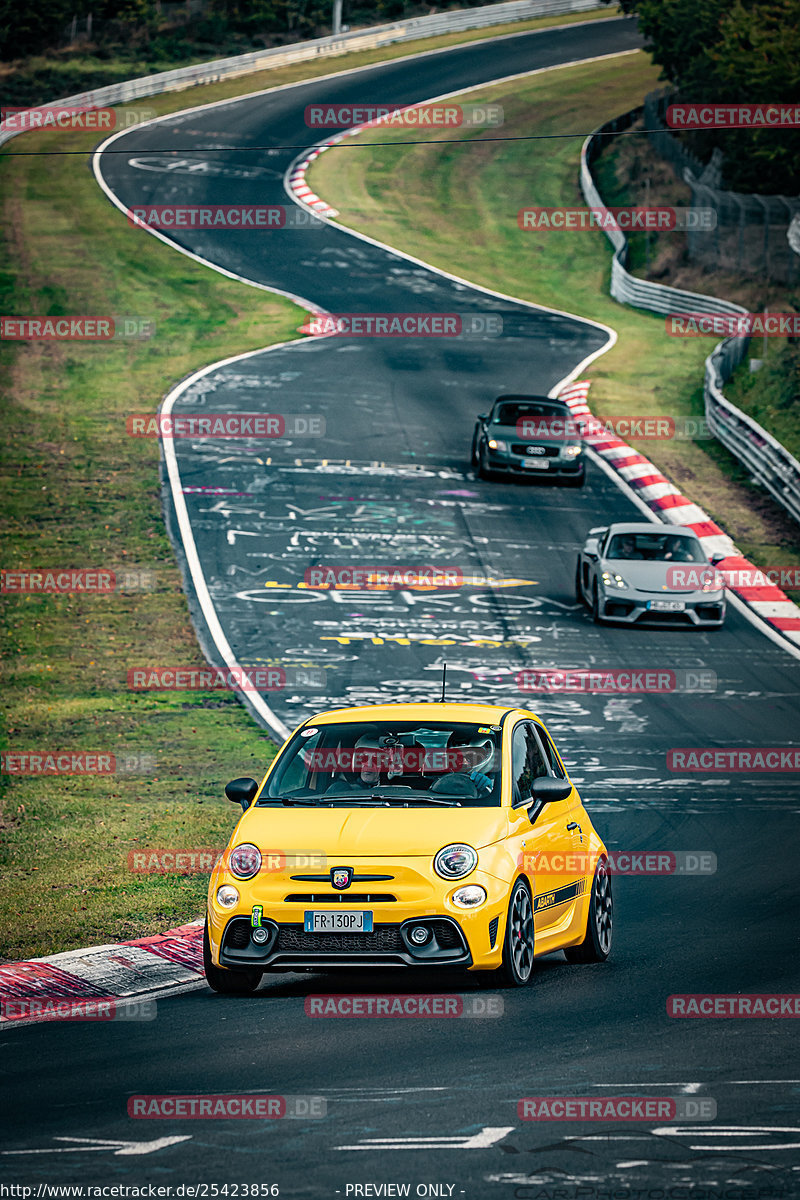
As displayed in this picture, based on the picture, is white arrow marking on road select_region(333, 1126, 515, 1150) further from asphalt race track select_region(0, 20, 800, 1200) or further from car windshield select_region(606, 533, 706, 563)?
car windshield select_region(606, 533, 706, 563)

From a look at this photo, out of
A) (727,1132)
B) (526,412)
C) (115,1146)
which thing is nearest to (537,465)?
(526,412)

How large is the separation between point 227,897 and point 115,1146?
110 inches

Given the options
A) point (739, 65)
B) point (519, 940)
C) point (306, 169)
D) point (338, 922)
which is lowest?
point (306, 169)

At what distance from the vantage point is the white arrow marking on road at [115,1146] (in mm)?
6680

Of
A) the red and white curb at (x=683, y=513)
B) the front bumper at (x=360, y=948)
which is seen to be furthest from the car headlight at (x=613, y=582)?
the front bumper at (x=360, y=948)

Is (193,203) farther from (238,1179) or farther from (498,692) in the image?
(238,1179)

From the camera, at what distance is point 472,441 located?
113ft

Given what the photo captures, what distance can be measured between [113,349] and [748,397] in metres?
14.9

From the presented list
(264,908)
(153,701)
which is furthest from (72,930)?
(153,701)

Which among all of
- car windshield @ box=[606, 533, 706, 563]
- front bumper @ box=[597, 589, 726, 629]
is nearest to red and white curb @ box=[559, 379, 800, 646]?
front bumper @ box=[597, 589, 726, 629]

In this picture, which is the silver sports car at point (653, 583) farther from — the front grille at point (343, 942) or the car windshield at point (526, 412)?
the front grille at point (343, 942)

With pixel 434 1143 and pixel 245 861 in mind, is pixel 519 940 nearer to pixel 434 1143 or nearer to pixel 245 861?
pixel 245 861

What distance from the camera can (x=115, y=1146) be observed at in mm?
6762

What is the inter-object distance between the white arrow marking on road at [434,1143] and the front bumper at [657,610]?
18031 mm
